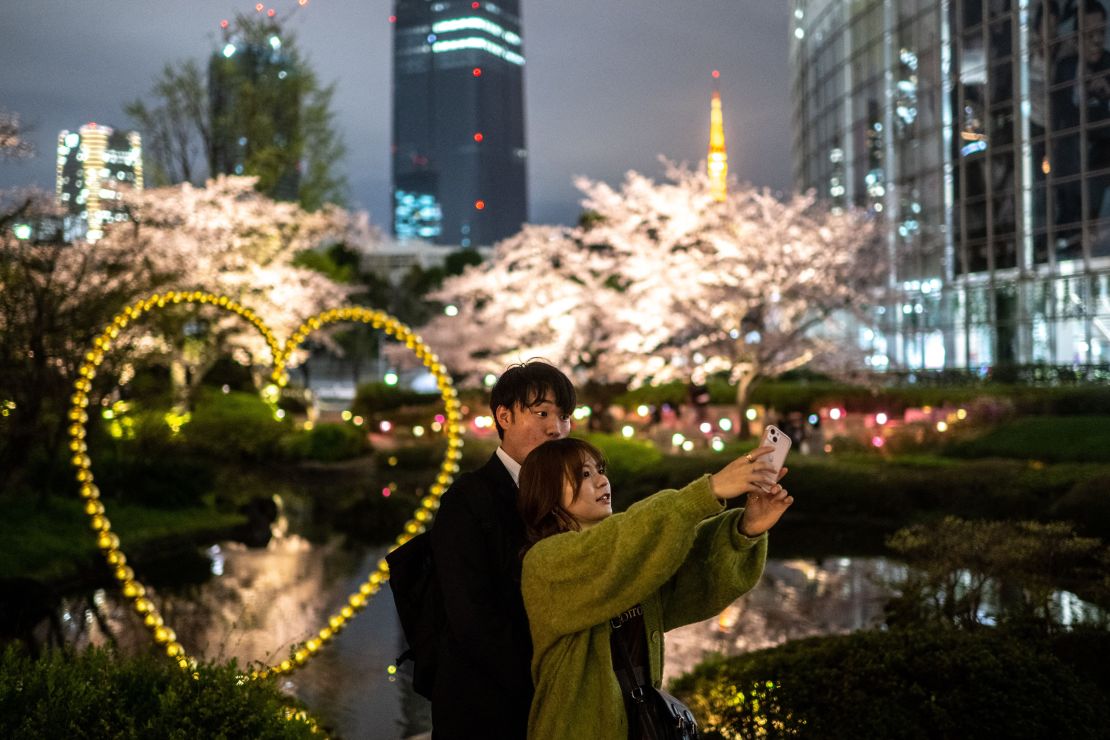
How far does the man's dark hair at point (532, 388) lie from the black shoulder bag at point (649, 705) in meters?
0.73

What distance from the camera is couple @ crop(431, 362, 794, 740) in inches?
114

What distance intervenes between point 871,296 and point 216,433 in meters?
16.2

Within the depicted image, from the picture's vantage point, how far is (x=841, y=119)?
47.4 metres

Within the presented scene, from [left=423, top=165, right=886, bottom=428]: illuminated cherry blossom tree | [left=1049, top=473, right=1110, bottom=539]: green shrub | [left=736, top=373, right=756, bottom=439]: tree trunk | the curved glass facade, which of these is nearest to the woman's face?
[left=1049, top=473, right=1110, bottom=539]: green shrub

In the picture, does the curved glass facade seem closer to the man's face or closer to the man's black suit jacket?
the man's face

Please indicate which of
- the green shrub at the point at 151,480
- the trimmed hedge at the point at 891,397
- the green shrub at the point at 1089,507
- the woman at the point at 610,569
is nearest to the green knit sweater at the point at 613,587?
the woman at the point at 610,569

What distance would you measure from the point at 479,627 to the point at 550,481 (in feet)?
1.51

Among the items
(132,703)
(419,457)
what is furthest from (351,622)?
(419,457)

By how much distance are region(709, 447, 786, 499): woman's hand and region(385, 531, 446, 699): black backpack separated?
3.47ft

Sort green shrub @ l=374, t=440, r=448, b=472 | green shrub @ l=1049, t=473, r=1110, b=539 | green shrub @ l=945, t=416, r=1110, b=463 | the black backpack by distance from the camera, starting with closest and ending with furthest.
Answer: the black backpack → green shrub @ l=1049, t=473, r=1110, b=539 → green shrub @ l=945, t=416, r=1110, b=463 → green shrub @ l=374, t=440, r=448, b=472

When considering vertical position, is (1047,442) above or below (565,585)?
below

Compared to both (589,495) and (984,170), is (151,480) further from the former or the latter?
(984,170)

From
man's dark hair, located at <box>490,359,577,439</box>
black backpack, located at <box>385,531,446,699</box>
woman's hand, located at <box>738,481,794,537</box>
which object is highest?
man's dark hair, located at <box>490,359,577,439</box>

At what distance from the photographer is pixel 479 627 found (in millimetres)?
3150
